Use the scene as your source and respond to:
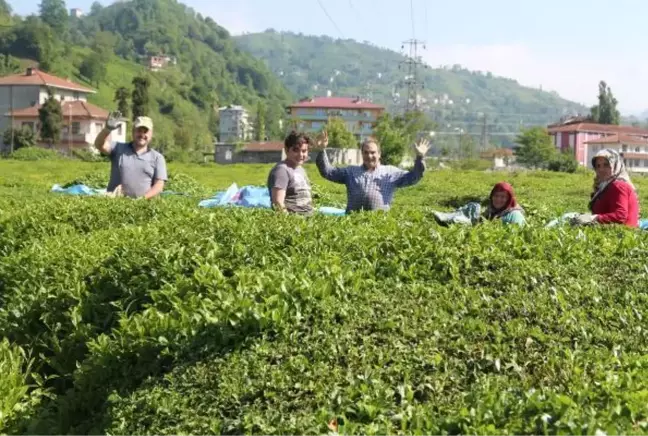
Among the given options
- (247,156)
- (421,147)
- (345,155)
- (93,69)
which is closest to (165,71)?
(93,69)

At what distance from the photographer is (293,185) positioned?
7961 mm

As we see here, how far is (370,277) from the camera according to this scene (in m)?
4.93

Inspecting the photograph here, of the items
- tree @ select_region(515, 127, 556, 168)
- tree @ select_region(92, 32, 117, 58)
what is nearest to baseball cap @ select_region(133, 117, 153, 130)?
tree @ select_region(515, 127, 556, 168)

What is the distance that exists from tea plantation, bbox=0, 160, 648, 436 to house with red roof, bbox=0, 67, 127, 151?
66.7 m

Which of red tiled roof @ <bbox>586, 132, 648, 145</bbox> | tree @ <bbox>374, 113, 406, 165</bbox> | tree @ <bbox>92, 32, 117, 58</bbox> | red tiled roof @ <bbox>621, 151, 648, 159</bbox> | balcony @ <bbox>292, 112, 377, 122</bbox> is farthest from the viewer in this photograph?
tree @ <bbox>92, 32, 117, 58</bbox>

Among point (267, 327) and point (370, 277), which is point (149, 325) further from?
point (370, 277)

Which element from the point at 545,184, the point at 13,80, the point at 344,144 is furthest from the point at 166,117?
the point at 545,184

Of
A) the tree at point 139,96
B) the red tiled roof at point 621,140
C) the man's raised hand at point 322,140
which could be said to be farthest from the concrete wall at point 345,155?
the man's raised hand at point 322,140

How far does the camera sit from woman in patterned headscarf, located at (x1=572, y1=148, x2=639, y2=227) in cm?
750

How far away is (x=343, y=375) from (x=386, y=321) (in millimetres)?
537

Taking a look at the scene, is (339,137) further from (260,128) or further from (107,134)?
(107,134)

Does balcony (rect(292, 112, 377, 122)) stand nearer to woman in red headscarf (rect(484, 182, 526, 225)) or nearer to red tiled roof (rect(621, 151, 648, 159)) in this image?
red tiled roof (rect(621, 151, 648, 159))

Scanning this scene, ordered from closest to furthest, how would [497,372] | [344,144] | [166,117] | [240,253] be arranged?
[497,372] → [240,253] → [344,144] → [166,117]

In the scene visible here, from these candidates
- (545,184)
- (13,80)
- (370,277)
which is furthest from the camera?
(13,80)
